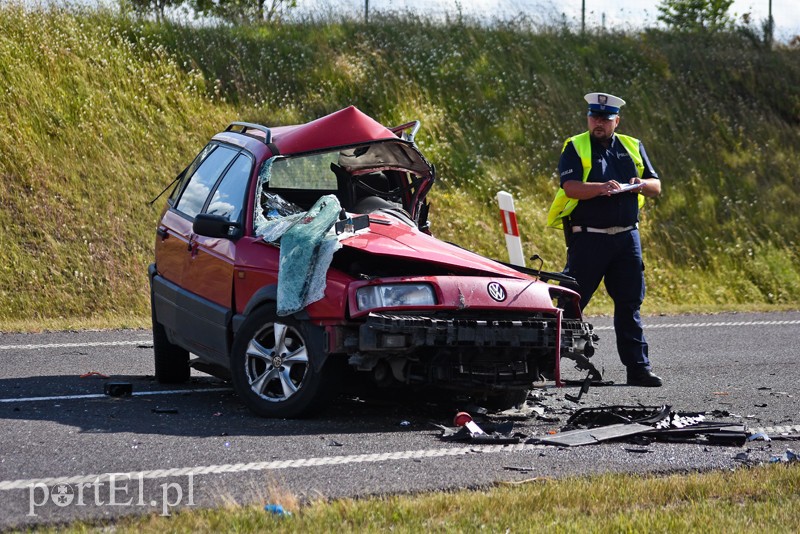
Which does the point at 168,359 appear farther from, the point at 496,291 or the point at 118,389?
the point at 496,291

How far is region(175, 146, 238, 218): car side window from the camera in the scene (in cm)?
828

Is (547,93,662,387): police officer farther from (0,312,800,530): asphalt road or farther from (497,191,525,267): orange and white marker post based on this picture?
(497,191,525,267): orange and white marker post

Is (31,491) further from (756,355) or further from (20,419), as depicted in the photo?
(756,355)

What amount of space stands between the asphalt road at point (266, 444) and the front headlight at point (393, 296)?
28.0 inches

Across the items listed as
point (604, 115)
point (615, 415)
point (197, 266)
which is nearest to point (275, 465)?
A: point (615, 415)

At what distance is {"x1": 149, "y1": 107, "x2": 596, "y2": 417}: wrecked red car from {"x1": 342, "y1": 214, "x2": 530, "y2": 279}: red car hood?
13 mm

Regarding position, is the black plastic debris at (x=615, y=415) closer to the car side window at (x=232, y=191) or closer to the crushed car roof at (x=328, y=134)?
the crushed car roof at (x=328, y=134)

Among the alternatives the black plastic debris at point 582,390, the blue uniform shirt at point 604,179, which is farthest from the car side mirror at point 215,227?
the blue uniform shirt at point 604,179

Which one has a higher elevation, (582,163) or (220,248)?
(582,163)

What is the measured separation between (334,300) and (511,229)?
672 centimetres

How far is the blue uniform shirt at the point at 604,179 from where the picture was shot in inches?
352

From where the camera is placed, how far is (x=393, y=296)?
21.6 ft

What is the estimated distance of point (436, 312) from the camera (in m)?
6.65

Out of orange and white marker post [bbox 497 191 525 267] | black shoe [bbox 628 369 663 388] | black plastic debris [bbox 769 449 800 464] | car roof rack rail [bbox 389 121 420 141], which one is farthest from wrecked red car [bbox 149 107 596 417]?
orange and white marker post [bbox 497 191 525 267]
